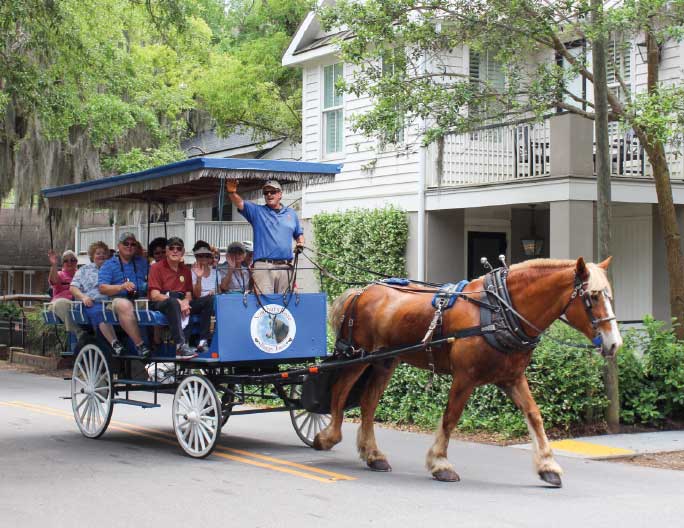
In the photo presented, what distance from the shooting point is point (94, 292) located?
1192 centimetres

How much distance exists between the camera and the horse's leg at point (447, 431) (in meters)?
8.88

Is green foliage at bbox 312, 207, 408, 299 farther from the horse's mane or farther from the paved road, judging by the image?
the horse's mane

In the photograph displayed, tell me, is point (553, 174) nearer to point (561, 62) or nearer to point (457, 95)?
point (457, 95)

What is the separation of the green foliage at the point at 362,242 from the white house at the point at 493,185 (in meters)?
0.29

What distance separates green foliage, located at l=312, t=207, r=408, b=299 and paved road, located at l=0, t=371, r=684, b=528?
26.2 feet

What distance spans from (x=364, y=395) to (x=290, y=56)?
48.0 ft

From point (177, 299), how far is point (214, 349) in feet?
2.81

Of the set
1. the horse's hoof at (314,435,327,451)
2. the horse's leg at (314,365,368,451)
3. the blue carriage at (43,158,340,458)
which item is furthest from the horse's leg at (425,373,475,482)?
the horse's hoof at (314,435,327,451)

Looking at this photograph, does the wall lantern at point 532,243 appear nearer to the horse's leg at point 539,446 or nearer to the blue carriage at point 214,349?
the blue carriage at point 214,349

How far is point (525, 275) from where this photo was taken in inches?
348

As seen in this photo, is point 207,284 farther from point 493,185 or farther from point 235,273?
point 493,185

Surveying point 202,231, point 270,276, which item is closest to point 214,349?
point 270,276

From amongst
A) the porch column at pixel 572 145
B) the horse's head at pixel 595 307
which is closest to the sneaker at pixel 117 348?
the horse's head at pixel 595 307

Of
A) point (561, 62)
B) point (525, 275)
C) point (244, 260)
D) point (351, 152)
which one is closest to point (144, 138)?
point (351, 152)
